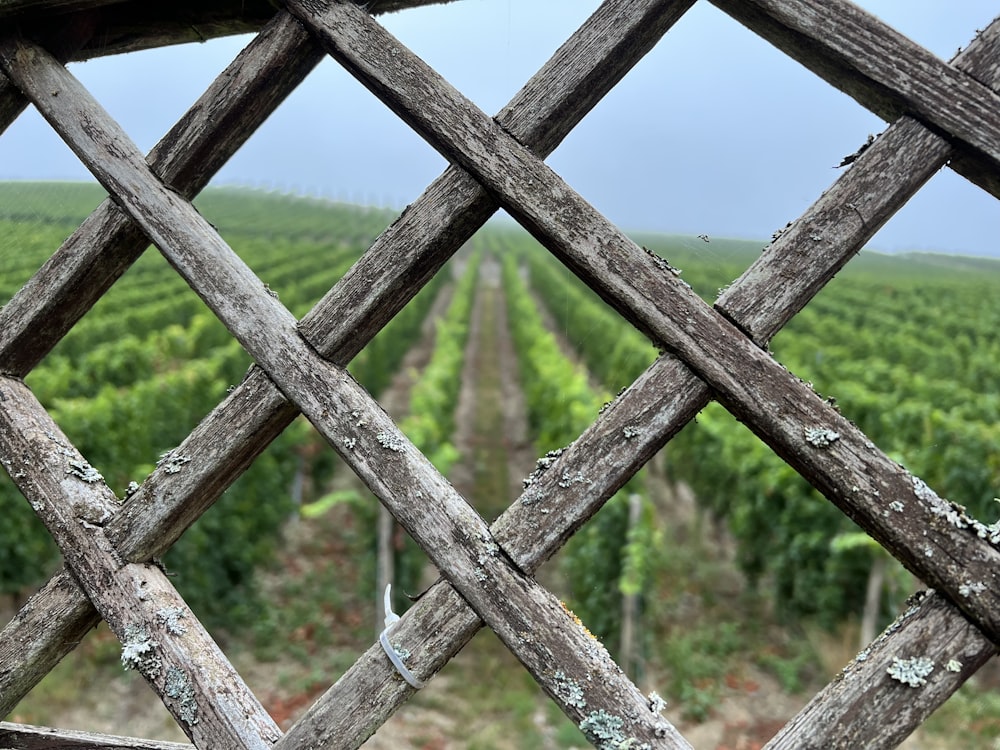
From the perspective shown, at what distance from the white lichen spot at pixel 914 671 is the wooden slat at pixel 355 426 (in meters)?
0.35

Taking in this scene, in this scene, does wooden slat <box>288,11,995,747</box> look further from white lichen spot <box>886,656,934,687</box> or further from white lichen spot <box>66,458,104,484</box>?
white lichen spot <box>66,458,104,484</box>

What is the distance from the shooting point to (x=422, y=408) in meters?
9.12

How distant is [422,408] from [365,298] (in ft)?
25.9

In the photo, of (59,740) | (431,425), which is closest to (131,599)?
(59,740)

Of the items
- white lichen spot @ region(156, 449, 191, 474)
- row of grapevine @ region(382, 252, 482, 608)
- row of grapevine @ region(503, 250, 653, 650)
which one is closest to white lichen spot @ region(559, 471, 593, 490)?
Result: white lichen spot @ region(156, 449, 191, 474)

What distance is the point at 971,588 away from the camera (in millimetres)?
1057

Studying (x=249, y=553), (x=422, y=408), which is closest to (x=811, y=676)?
(x=422, y=408)

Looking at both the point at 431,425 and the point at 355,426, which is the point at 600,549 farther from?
the point at 355,426

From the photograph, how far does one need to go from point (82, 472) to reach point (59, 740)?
671mm

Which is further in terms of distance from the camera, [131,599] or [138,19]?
[138,19]

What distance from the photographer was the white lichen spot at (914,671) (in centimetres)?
108

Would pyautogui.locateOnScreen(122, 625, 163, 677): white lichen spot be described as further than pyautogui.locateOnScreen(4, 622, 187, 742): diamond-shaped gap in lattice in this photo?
No

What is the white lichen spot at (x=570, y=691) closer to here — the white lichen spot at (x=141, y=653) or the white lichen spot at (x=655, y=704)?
the white lichen spot at (x=655, y=704)

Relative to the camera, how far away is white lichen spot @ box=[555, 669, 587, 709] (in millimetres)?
1158
